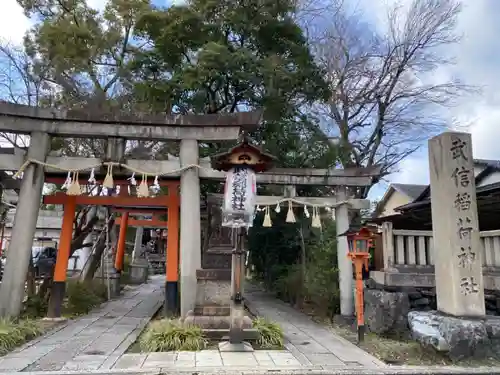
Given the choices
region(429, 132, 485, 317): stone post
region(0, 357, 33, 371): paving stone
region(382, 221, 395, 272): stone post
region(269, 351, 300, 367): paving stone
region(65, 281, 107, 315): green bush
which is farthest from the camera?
region(65, 281, 107, 315): green bush

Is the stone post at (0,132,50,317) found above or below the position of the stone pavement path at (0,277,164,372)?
above

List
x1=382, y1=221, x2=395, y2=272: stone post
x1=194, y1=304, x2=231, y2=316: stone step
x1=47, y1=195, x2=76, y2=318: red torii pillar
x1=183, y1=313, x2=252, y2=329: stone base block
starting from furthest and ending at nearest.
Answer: x1=47, y1=195, x2=76, y2=318: red torii pillar, x1=382, y1=221, x2=395, y2=272: stone post, x1=194, y1=304, x2=231, y2=316: stone step, x1=183, y1=313, x2=252, y2=329: stone base block

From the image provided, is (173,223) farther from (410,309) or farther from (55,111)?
(410,309)

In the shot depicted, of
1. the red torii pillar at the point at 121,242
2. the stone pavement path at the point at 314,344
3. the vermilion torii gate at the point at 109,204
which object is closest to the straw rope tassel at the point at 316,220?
the stone pavement path at the point at 314,344

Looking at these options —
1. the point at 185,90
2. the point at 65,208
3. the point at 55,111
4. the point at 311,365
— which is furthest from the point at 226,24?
the point at 311,365

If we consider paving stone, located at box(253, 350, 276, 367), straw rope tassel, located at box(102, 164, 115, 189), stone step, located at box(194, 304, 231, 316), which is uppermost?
straw rope tassel, located at box(102, 164, 115, 189)

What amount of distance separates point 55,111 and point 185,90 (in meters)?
5.55

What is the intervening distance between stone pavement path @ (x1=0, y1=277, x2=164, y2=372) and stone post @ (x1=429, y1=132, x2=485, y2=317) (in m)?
5.92

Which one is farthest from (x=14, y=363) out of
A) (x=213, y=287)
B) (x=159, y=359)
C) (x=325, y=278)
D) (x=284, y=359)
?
(x=325, y=278)

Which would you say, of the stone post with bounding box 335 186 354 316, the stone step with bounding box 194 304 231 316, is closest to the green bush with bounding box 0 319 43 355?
the stone step with bounding box 194 304 231 316

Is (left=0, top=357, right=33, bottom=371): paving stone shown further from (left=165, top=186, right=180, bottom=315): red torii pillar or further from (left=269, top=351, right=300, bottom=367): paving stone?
(left=165, top=186, right=180, bottom=315): red torii pillar

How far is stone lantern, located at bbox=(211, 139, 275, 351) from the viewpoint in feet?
24.3

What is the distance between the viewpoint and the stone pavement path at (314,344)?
6.78 meters

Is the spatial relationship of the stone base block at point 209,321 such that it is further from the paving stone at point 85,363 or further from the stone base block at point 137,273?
the stone base block at point 137,273
